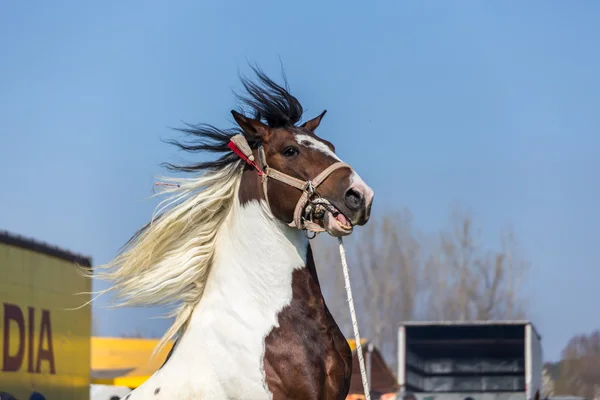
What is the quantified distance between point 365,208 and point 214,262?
99 centimetres

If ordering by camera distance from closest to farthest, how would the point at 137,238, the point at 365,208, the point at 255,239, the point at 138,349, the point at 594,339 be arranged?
the point at 365,208, the point at 255,239, the point at 137,238, the point at 138,349, the point at 594,339

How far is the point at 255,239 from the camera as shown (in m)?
5.58

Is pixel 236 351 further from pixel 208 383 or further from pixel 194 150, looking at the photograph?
pixel 194 150

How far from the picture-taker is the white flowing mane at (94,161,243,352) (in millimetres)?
Answer: 5703

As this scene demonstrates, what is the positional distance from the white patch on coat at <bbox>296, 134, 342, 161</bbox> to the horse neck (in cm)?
42

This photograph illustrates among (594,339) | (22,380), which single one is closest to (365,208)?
(22,380)

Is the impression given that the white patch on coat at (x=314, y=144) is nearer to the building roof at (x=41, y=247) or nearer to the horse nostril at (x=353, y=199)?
the horse nostril at (x=353, y=199)

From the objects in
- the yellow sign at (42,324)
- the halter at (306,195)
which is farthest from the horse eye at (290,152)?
the yellow sign at (42,324)

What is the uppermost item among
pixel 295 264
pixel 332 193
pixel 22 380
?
pixel 332 193

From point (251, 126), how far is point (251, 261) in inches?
30.1

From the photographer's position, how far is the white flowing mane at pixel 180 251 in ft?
18.7

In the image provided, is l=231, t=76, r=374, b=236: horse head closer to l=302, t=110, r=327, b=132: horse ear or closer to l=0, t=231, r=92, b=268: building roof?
l=302, t=110, r=327, b=132: horse ear

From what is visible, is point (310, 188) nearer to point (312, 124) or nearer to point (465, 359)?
point (312, 124)

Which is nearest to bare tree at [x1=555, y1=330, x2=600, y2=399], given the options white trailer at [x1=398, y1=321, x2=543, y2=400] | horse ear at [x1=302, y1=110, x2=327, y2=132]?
white trailer at [x1=398, y1=321, x2=543, y2=400]
